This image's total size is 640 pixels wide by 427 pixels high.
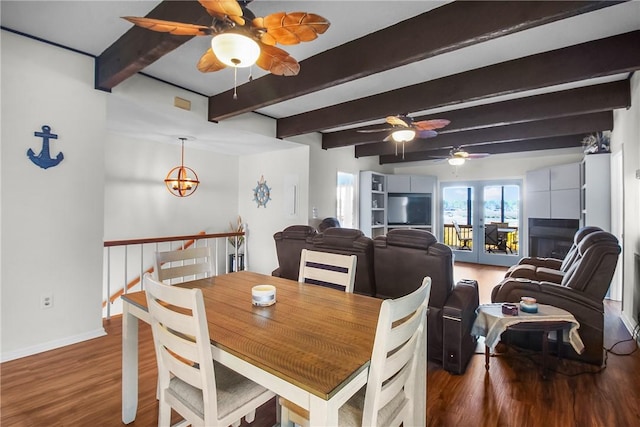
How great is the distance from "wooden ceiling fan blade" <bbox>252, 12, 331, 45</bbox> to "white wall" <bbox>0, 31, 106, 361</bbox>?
2.17 metres

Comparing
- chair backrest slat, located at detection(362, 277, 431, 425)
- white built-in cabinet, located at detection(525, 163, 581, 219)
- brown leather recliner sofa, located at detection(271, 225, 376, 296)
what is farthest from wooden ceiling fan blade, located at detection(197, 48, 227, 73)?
white built-in cabinet, located at detection(525, 163, 581, 219)

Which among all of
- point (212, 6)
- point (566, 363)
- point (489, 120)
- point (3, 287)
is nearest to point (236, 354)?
point (212, 6)

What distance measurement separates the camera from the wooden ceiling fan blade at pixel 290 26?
1560 mm

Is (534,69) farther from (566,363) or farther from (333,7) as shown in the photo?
(566,363)

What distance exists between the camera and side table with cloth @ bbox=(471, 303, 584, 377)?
2217 mm

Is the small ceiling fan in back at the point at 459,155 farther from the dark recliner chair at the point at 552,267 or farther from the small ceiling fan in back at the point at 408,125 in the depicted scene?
the dark recliner chair at the point at 552,267

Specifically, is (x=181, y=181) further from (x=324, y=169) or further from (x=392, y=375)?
(x=392, y=375)

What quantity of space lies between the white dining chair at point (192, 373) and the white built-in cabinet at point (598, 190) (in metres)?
5.41

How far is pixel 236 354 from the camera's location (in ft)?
3.82

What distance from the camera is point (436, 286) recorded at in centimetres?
241

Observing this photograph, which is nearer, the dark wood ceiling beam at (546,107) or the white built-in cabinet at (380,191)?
the dark wood ceiling beam at (546,107)

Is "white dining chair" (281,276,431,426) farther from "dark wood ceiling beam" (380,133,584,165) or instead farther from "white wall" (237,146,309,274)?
"dark wood ceiling beam" (380,133,584,165)

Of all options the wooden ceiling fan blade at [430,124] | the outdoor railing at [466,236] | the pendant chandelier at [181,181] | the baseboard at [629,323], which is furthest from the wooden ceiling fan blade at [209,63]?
the outdoor railing at [466,236]

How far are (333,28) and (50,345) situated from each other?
3.61 m
